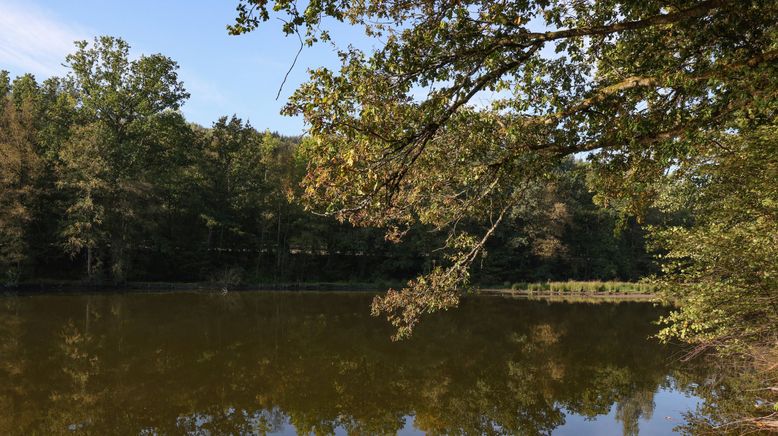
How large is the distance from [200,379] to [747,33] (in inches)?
433

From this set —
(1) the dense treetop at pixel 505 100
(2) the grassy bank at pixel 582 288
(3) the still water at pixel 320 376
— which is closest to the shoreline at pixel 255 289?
(2) the grassy bank at pixel 582 288

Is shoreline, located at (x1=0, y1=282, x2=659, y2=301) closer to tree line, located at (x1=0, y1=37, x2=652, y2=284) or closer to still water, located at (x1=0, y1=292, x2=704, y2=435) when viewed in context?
tree line, located at (x1=0, y1=37, x2=652, y2=284)

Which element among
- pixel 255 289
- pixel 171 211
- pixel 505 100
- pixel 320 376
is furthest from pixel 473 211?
pixel 171 211

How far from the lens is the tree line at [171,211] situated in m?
28.5

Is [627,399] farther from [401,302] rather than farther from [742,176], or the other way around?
[401,302]

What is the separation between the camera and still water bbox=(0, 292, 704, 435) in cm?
873

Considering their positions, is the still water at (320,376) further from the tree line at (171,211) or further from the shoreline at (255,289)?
the tree line at (171,211)

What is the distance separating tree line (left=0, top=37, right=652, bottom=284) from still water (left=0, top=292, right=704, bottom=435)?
30.3 feet

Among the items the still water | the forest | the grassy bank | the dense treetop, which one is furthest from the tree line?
the dense treetop

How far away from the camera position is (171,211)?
3606 cm

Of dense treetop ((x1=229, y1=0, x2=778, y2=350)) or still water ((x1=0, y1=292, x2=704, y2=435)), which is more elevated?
dense treetop ((x1=229, y1=0, x2=778, y2=350))

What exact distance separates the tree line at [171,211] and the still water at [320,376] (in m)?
Answer: 9.23

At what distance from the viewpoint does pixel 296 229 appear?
3803cm

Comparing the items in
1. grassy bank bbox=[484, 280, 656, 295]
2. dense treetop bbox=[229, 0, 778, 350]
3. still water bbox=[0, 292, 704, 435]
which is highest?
dense treetop bbox=[229, 0, 778, 350]
